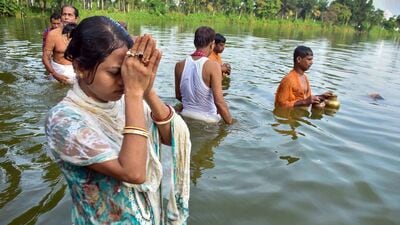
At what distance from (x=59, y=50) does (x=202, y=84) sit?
11.3 feet

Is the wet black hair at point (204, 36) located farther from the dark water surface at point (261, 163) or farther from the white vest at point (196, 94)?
the dark water surface at point (261, 163)

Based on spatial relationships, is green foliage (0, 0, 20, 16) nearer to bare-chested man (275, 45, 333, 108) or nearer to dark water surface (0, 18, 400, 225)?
dark water surface (0, 18, 400, 225)

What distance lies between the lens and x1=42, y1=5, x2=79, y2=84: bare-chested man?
6.62 m

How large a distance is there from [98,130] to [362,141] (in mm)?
4866

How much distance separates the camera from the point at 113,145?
153cm

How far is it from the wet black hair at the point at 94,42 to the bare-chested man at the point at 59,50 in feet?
17.8

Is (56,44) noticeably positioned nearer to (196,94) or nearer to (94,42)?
(196,94)

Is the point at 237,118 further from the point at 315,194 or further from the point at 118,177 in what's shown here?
the point at 118,177

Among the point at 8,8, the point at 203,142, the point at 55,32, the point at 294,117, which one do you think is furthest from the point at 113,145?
the point at 8,8

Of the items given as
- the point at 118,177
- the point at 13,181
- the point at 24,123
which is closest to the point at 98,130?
the point at 118,177

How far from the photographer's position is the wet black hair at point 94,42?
4.72 ft

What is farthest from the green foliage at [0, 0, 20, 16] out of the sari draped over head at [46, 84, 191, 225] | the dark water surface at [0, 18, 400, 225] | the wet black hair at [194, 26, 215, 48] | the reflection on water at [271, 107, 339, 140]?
the sari draped over head at [46, 84, 191, 225]

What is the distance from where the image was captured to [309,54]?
243 inches

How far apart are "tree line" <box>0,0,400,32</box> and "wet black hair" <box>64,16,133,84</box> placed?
4609cm
